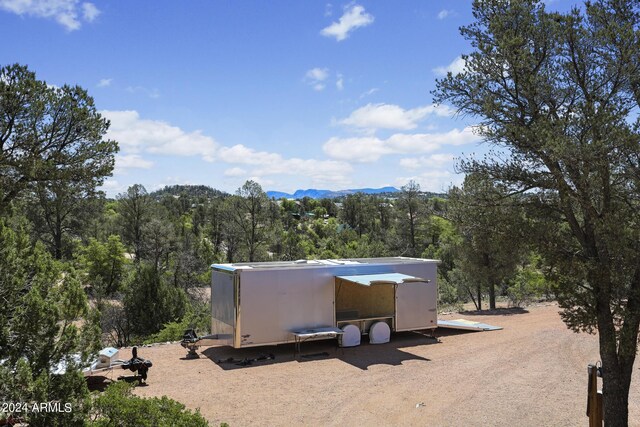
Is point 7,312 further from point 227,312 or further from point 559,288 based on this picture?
point 227,312

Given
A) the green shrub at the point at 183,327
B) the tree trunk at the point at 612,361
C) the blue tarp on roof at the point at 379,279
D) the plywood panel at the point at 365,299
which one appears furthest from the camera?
the plywood panel at the point at 365,299

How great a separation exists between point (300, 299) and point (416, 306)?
12.8 ft

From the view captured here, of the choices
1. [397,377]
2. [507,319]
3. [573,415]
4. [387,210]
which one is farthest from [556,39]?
[387,210]

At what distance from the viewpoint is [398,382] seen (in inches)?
422

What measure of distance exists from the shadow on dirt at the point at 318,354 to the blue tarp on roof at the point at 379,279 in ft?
6.15

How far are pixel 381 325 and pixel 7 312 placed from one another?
10.7 m

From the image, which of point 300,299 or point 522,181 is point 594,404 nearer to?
point 522,181

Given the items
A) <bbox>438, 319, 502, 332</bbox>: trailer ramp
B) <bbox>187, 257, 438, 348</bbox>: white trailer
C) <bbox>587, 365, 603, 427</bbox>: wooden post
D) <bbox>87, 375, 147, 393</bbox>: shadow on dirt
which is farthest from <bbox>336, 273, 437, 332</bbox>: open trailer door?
<bbox>587, 365, 603, 427</bbox>: wooden post

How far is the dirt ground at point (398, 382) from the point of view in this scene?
8797 mm

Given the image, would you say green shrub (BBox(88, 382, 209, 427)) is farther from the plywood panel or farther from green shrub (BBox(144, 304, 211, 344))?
the plywood panel

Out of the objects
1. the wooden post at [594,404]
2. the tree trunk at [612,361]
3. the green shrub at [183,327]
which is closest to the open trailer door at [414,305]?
the green shrub at [183,327]

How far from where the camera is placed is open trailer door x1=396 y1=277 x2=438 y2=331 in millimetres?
14891

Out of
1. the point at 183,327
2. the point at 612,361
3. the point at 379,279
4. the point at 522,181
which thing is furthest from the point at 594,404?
the point at 183,327

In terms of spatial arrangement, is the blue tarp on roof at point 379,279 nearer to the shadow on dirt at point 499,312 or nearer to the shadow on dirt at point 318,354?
the shadow on dirt at point 318,354
